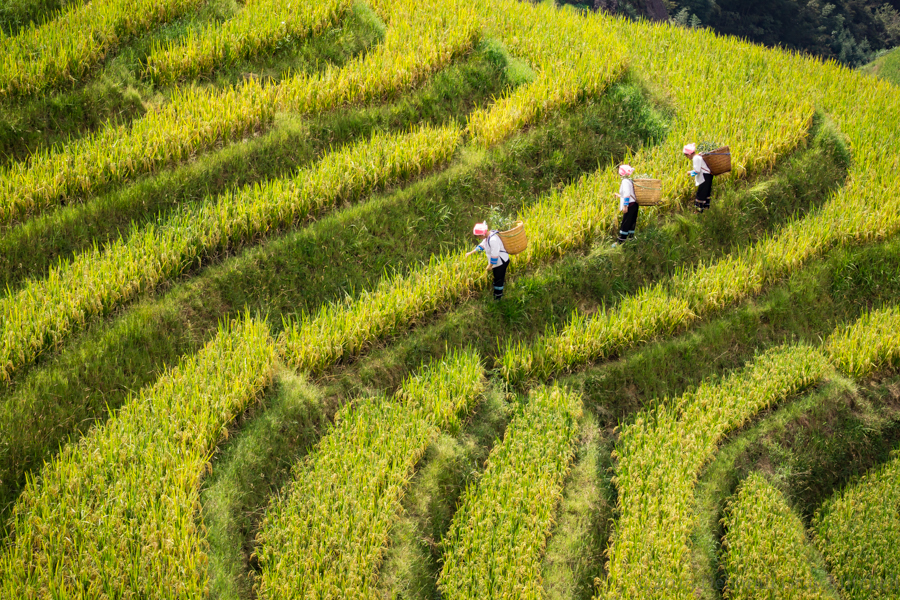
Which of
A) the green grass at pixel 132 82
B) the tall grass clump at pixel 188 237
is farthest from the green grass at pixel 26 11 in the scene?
the tall grass clump at pixel 188 237

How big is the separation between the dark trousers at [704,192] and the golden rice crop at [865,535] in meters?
3.56

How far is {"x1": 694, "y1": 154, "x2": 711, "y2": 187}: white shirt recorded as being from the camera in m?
8.52

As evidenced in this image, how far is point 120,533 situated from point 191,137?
16.3 feet

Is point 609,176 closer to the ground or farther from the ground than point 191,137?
closer to the ground

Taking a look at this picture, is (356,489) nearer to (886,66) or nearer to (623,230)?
(623,230)

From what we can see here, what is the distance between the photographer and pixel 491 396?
23.8ft

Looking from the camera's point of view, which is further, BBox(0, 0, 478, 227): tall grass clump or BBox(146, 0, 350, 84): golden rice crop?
BBox(146, 0, 350, 84): golden rice crop

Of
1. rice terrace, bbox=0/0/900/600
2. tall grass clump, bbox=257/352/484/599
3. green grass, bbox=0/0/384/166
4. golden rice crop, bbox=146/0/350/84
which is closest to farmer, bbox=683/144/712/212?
rice terrace, bbox=0/0/900/600

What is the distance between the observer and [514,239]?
741cm

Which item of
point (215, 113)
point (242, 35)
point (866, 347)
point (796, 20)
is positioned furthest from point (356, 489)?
point (796, 20)

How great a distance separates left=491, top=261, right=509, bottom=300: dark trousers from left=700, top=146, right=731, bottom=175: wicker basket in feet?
9.79

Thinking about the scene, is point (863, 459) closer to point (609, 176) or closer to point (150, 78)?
point (609, 176)

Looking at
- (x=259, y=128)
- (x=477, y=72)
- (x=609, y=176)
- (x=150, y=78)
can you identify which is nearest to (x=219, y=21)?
(x=150, y=78)

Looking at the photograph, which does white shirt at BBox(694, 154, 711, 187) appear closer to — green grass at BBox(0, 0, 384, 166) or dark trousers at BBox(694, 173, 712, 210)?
dark trousers at BBox(694, 173, 712, 210)
